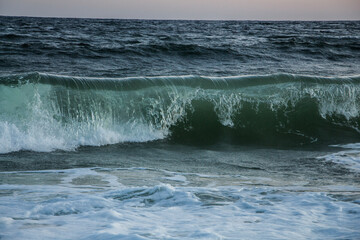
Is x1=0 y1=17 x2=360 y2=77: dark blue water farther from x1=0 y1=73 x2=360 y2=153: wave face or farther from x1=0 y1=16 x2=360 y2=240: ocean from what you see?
x1=0 y1=73 x2=360 y2=153: wave face

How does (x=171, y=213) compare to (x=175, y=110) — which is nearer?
(x=171, y=213)

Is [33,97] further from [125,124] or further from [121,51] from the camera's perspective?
[121,51]

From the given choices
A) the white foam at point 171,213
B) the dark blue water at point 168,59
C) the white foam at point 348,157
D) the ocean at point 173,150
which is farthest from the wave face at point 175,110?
the white foam at point 171,213

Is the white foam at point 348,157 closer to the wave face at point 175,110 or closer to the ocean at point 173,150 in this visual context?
the ocean at point 173,150

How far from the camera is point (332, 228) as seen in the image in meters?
3.39

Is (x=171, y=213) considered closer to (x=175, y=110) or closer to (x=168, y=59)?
(x=175, y=110)

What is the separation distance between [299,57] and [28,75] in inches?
475

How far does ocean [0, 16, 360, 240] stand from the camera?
11.5 feet

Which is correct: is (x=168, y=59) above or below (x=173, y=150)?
above

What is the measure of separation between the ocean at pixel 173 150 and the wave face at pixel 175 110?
0.03 meters

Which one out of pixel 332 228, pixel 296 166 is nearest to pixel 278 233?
pixel 332 228

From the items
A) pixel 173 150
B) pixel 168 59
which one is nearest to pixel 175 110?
pixel 173 150

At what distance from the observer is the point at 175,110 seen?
8.84 metres

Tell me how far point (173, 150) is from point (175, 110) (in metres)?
1.59
